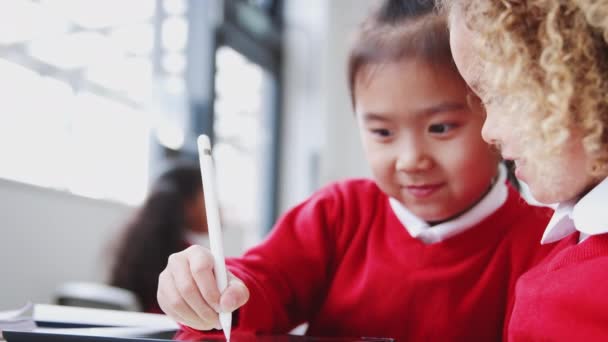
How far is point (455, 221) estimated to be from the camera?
660 millimetres

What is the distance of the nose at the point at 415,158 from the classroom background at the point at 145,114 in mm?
271

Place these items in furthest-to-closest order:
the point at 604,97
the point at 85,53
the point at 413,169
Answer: the point at 85,53 → the point at 413,169 → the point at 604,97

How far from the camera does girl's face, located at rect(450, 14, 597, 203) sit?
0.42 metres

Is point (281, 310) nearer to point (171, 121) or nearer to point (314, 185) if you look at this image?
point (171, 121)

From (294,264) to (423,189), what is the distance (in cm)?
16

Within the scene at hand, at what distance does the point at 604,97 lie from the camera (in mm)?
397

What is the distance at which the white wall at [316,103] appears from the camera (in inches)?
112

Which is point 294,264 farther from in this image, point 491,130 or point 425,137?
point 491,130

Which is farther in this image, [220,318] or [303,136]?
[303,136]


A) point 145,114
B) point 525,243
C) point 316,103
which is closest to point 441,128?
point 525,243

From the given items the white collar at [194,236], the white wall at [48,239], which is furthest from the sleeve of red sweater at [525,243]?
the white collar at [194,236]

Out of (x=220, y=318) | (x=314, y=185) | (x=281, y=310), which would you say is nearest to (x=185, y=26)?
(x=314, y=185)

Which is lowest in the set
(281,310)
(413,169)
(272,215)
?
(272,215)

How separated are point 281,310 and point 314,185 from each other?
2218 mm
